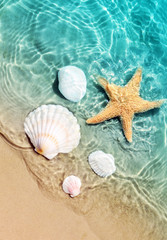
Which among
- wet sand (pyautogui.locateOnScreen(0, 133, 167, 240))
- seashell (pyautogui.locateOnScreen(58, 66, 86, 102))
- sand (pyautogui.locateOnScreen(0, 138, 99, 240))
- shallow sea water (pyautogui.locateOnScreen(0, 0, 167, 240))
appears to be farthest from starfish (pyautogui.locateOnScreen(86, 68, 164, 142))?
sand (pyautogui.locateOnScreen(0, 138, 99, 240))

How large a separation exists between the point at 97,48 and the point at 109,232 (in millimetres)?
2459

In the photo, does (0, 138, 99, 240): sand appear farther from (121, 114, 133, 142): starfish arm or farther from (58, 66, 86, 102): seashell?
(121, 114, 133, 142): starfish arm

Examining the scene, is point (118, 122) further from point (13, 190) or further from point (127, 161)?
point (13, 190)

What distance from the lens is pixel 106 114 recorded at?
3.16 metres

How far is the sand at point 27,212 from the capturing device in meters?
2.64

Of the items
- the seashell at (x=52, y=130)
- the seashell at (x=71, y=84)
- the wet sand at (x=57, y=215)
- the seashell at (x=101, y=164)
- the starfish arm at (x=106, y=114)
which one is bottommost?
the wet sand at (x=57, y=215)

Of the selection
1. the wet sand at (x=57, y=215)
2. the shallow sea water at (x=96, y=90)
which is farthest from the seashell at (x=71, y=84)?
the wet sand at (x=57, y=215)

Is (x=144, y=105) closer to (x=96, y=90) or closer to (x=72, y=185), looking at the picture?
(x=96, y=90)

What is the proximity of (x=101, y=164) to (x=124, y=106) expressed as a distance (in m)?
0.78

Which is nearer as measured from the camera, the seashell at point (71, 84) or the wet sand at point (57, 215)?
the wet sand at point (57, 215)

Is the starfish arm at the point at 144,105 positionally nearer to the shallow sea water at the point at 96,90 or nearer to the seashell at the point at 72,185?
the shallow sea water at the point at 96,90

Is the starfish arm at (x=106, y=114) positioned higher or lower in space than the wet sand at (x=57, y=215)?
higher

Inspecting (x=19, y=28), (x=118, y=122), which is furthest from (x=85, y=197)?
(x=19, y=28)

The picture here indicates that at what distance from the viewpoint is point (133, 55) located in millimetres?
3756
